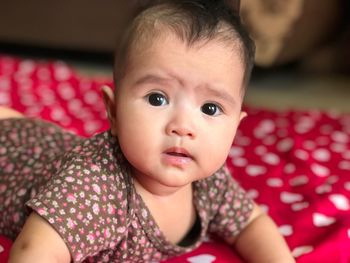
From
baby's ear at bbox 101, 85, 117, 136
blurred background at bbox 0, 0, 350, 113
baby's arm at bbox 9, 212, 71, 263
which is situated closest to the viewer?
baby's arm at bbox 9, 212, 71, 263

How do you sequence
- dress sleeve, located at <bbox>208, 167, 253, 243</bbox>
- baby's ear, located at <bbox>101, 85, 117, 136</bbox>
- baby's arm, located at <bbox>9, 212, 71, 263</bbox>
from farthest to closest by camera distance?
dress sleeve, located at <bbox>208, 167, 253, 243</bbox>, baby's ear, located at <bbox>101, 85, 117, 136</bbox>, baby's arm, located at <bbox>9, 212, 71, 263</bbox>

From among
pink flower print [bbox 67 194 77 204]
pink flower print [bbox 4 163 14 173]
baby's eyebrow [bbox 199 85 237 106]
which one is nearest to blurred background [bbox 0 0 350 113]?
pink flower print [bbox 4 163 14 173]

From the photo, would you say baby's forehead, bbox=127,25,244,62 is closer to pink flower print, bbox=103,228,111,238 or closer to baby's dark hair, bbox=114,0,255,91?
baby's dark hair, bbox=114,0,255,91

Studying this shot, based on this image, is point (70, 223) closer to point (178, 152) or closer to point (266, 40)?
point (178, 152)

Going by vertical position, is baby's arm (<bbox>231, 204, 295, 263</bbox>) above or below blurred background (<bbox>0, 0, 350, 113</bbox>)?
above

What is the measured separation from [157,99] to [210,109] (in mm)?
66

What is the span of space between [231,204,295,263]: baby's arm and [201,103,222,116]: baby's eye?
0.78 ft

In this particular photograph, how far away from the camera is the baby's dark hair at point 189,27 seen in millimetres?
697

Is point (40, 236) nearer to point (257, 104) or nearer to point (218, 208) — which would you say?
point (218, 208)

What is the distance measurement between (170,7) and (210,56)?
0.09 m

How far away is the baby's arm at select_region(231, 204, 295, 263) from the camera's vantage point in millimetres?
824

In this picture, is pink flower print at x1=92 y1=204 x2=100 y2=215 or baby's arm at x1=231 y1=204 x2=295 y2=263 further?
baby's arm at x1=231 y1=204 x2=295 y2=263

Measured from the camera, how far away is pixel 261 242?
0.85 metres

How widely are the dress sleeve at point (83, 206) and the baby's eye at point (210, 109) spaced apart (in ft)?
0.48
